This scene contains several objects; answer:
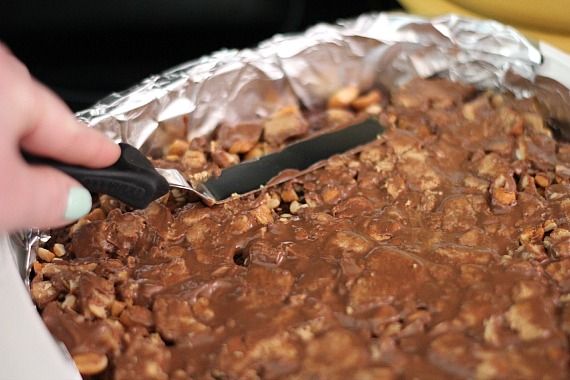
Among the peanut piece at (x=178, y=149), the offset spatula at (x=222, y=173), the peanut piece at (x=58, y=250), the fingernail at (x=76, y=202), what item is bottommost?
the peanut piece at (x=58, y=250)

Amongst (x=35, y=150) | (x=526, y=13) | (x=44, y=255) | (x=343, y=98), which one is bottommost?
(x=44, y=255)

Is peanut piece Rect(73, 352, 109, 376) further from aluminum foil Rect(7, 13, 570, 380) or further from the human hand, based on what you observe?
aluminum foil Rect(7, 13, 570, 380)

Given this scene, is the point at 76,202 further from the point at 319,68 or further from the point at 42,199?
the point at 319,68

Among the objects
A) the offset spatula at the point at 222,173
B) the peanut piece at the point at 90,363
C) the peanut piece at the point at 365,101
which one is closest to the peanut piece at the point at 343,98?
the peanut piece at the point at 365,101

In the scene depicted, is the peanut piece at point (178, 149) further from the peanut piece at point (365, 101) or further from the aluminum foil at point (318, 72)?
the peanut piece at point (365, 101)

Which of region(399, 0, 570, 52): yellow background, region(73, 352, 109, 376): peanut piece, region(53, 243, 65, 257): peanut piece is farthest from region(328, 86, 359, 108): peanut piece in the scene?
region(73, 352, 109, 376): peanut piece

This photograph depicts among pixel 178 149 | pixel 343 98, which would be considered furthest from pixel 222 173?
pixel 343 98
